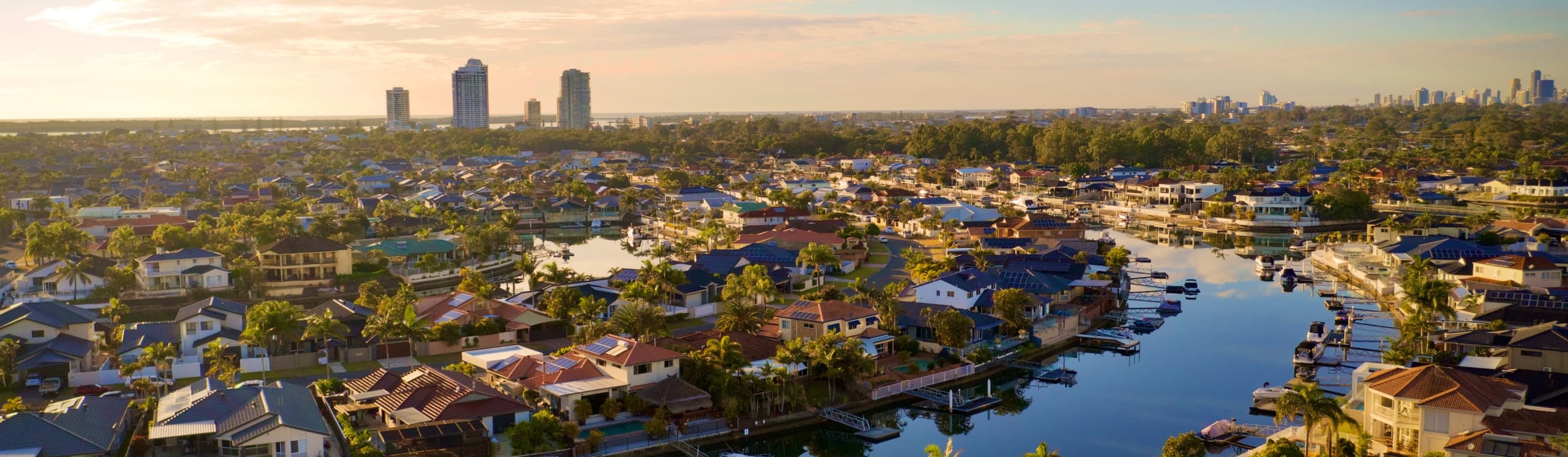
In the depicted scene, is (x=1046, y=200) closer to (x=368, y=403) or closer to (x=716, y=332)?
(x=716, y=332)

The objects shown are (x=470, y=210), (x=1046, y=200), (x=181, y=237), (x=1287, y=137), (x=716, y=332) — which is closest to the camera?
(x=716, y=332)

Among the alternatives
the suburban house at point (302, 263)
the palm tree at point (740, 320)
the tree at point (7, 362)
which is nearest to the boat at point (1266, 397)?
the palm tree at point (740, 320)

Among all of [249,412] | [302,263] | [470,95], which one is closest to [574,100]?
[470,95]

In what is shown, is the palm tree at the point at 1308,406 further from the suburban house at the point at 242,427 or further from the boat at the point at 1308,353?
the suburban house at the point at 242,427

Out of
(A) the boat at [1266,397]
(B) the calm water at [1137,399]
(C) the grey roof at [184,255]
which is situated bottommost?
(B) the calm water at [1137,399]

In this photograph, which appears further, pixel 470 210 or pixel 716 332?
pixel 470 210

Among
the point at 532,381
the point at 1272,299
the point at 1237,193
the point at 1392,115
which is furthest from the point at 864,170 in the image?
the point at 1392,115

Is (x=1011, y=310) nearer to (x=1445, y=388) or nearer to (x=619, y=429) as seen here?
(x=1445, y=388)
